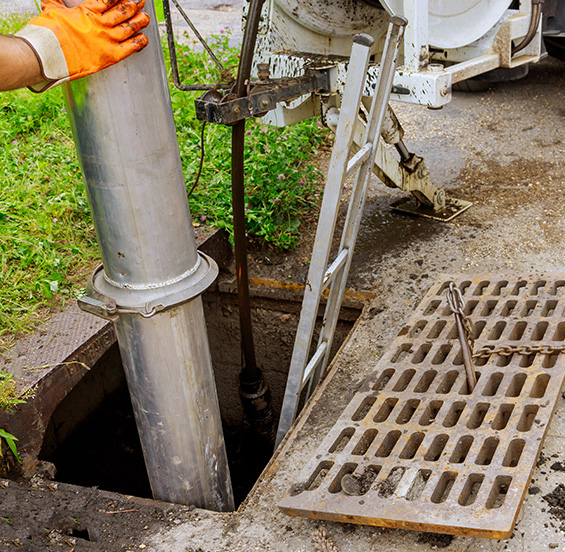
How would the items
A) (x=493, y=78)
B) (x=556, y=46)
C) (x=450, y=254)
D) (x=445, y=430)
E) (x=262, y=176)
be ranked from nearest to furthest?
(x=445, y=430)
(x=450, y=254)
(x=262, y=176)
(x=493, y=78)
(x=556, y=46)

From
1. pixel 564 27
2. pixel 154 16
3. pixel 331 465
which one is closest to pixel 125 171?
pixel 154 16

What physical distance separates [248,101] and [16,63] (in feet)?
3.02

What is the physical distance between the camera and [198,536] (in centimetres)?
201

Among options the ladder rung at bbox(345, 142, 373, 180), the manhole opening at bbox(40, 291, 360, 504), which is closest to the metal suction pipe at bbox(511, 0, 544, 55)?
the ladder rung at bbox(345, 142, 373, 180)

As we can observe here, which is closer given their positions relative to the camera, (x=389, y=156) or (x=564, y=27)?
(x=389, y=156)

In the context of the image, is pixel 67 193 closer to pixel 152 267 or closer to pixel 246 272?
pixel 246 272

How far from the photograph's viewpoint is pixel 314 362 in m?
2.71

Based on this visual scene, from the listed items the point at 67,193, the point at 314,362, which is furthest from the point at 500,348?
the point at 67,193

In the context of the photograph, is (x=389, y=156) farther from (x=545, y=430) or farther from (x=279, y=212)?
(x=545, y=430)

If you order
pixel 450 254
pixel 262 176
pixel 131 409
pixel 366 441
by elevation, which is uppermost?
pixel 262 176

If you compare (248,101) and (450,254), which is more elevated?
(248,101)

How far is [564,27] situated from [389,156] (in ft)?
6.80

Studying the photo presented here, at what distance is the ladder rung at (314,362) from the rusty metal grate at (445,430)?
0.27m

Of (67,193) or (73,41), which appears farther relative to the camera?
(67,193)
